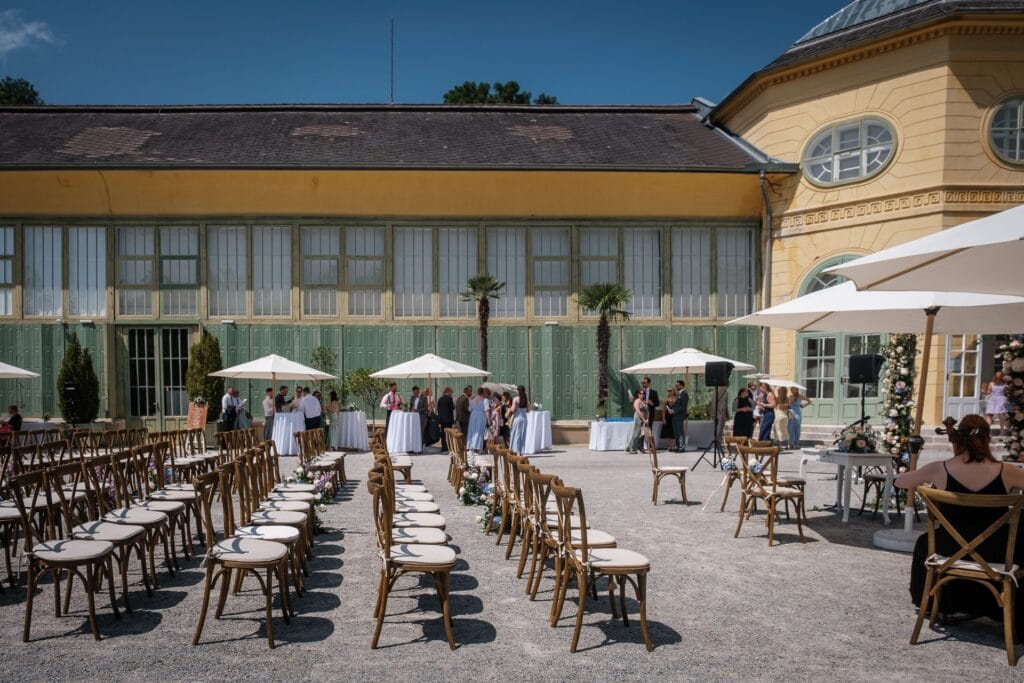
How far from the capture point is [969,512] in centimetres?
574

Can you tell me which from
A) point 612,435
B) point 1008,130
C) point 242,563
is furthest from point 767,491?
point 1008,130

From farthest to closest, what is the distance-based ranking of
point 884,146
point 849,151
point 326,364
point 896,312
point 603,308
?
1. point 326,364
2. point 603,308
3. point 849,151
4. point 884,146
5. point 896,312

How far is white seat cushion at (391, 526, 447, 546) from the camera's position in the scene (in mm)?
6070

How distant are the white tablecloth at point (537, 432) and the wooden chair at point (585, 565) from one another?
12.3 meters

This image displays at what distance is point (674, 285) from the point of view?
72.1 feet

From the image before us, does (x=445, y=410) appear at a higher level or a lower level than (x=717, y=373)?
lower

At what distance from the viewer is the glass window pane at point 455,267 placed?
21766 mm

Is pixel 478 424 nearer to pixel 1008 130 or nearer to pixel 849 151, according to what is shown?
pixel 849 151

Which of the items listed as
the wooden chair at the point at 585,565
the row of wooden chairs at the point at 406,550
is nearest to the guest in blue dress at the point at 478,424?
the row of wooden chairs at the point at 406,550

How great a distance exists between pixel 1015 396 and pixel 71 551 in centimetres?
1073

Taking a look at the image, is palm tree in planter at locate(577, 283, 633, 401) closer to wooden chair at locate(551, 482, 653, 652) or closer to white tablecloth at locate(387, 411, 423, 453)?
white tablecloth at locate(387, 411, 423, 453)

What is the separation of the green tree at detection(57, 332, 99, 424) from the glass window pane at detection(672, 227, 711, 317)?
46.6ft

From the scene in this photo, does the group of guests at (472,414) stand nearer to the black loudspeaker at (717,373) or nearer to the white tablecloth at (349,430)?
the white tablecloth at (349,430)

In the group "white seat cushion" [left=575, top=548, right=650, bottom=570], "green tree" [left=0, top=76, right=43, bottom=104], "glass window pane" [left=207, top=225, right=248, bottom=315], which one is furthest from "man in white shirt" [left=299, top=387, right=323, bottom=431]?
"green tree" [left=0, top=76, right=43, bottom=104]
